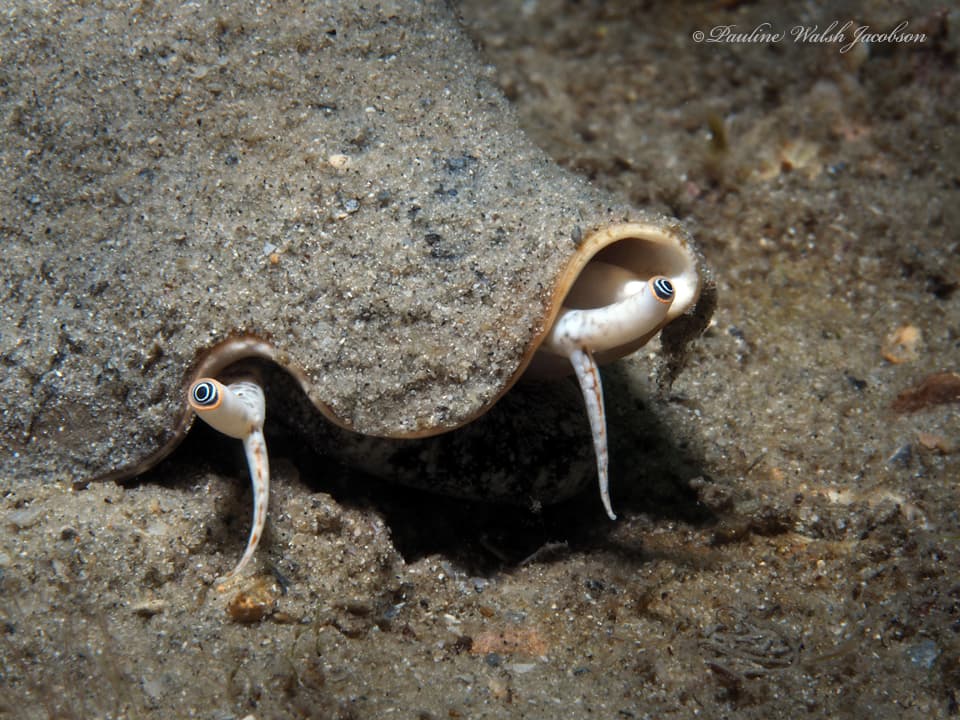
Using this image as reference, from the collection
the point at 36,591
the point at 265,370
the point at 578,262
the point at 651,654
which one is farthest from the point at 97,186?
the point at 651,654

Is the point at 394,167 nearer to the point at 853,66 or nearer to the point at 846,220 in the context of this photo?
the point at 846,220

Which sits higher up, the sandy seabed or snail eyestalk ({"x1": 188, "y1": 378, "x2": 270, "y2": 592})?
snail eyestalk ({"x1": 188, "y1": 378, "x2": 270, "y2": 592})

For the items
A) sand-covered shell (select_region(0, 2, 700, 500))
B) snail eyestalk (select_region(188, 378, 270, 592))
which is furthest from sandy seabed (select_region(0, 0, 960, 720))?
sand-covered shell (select_region(0, 2, 700, 500))

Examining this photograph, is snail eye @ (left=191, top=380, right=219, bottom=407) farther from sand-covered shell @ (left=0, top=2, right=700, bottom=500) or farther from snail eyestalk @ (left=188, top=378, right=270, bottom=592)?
sand-covered shell @ (left=0, top=2, right=700, bottom=500)

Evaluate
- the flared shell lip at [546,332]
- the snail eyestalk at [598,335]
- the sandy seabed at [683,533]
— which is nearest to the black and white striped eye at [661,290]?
the snail eyestalk at [598,335]

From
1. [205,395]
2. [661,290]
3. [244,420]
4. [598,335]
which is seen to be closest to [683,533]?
[598,335]
